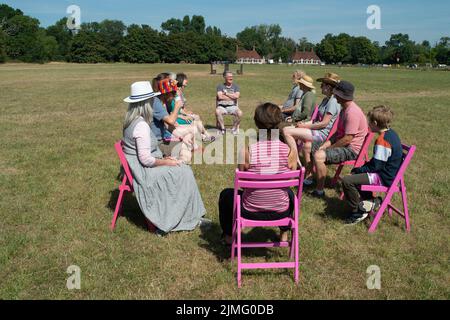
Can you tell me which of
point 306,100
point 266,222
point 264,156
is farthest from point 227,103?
point 266,222

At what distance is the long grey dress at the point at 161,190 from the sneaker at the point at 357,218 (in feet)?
7.03

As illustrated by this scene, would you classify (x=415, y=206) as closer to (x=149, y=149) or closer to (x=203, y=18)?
(x=149, y=149)

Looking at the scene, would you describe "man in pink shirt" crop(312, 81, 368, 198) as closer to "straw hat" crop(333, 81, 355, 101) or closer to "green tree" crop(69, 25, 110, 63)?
"straw hat" crop(333, 81, 355, 101)

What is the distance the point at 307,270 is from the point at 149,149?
2.30m

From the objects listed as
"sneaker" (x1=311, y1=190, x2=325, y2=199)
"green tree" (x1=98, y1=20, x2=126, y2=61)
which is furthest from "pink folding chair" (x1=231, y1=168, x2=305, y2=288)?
"green tree" (x1=98, y1=20, x2=126, y2=61)

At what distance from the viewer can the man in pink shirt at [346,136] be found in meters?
5.88

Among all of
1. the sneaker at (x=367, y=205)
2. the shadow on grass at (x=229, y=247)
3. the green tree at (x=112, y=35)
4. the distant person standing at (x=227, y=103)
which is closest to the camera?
the shadow on grass at (x=229, y=247)

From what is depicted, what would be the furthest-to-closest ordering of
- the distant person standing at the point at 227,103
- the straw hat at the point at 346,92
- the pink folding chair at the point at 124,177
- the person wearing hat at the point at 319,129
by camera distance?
the distant person standing at the point at 227,103
the person wearing hat at the point at 319,129
the straw hat at the point at 346,92
the pink folding chair at the point at 124,177

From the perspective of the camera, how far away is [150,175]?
472 centimetres

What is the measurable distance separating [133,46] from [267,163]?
3892 inches

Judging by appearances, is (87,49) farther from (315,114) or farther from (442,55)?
(442,55)

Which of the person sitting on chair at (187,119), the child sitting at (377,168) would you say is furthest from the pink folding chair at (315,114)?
the person sitting on chair at (187,119)

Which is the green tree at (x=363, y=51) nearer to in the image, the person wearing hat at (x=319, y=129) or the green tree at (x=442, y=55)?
the green tree at (x=442, y=55)
